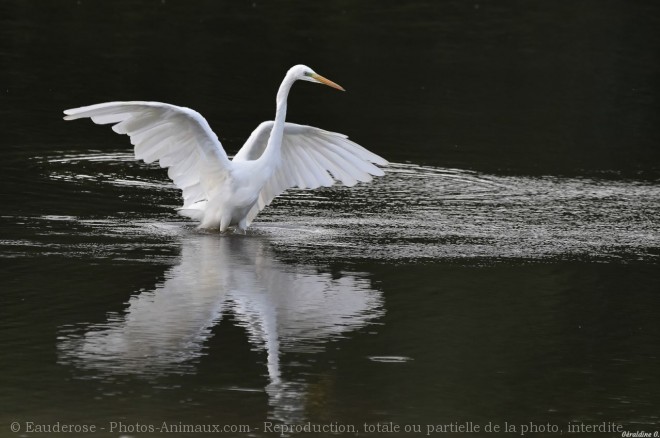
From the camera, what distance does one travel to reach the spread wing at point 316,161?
12938mm

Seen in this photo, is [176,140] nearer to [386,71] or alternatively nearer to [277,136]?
[277,136]

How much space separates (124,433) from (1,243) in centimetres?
440

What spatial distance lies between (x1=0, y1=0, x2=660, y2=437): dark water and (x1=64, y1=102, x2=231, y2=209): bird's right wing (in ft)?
1.55

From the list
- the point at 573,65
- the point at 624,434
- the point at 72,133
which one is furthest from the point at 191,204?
the point at 573,65

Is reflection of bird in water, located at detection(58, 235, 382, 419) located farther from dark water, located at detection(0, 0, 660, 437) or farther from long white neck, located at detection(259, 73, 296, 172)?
long white neck, located at detection(259, 73, 296, 172)

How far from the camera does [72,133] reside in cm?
1638

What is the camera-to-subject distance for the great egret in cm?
1155

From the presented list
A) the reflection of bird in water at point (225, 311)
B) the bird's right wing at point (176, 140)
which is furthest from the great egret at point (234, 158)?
the reflection of bird in water at point (225, 311)

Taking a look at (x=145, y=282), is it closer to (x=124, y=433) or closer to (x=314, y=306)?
(x=314, y=306)

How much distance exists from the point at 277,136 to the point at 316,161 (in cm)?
97

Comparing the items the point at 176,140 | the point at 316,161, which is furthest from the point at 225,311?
the point at 316,161

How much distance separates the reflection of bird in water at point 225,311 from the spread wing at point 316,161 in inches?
63.4

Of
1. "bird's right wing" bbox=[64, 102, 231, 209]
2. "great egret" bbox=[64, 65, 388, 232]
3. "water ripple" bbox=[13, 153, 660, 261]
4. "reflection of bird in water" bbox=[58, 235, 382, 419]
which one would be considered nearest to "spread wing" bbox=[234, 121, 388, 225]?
"great egret" bbox=[64, 65, 388, 232]

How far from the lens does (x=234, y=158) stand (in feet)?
40.2
